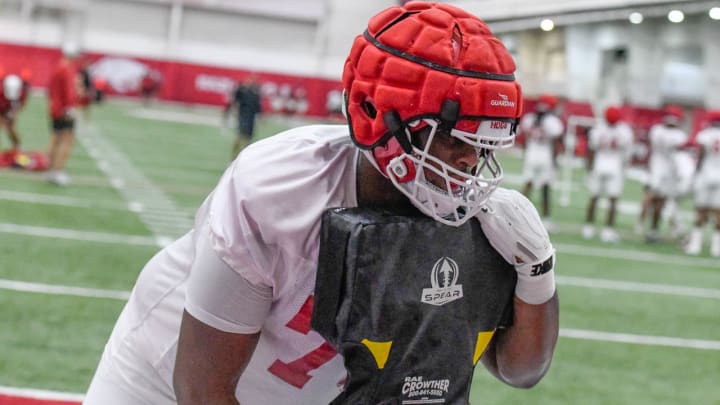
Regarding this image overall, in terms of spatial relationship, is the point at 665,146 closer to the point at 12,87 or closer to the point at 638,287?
the point at 638,287

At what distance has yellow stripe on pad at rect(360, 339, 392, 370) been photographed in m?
1.96

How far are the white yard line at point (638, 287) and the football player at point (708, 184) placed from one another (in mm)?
3241

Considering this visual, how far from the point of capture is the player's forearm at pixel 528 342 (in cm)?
233

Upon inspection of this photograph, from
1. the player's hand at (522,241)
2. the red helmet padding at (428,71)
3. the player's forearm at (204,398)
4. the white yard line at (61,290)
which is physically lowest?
the white yard line at (61,290)

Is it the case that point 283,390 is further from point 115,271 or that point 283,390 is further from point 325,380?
point 115,271

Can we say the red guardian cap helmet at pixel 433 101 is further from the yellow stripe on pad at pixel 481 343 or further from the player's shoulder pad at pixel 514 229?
the yellow stripe on pad at pixel 481 343

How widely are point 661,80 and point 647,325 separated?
23.5 metres

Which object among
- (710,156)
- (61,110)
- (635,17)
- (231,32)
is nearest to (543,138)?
(710,156)

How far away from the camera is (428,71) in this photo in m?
2.02

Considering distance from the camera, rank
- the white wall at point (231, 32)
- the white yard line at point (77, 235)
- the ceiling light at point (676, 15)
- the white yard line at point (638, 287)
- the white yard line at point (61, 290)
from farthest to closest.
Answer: the white wall at point (231, 32) → the ceiling light at point (676, 15) → the white yard line at point (638, 287) → the white yard line at point (77, 235) → the white yard line at point (61, 290)

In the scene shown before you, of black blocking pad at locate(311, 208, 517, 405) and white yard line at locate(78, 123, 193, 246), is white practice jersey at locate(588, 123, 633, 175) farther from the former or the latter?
black blocking pad at locate(311, 208, 517, 405)

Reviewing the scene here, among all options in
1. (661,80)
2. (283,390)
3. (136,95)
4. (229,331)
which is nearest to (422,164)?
(229,331)

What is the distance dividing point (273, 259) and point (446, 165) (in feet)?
1.29

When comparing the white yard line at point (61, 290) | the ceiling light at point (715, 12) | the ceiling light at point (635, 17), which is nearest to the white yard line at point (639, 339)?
the white yard line at point (61, 290)
